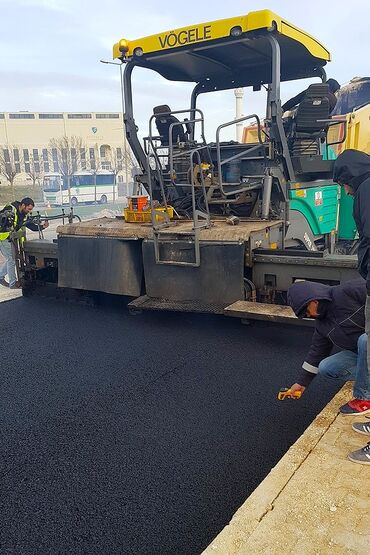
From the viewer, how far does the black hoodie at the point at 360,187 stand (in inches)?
92.7

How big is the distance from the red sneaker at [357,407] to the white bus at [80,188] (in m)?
26.3

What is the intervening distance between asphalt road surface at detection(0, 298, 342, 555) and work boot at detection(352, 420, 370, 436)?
0.49 metres

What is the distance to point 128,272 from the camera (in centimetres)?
496

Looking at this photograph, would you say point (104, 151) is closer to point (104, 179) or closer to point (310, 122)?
point (104, 179)

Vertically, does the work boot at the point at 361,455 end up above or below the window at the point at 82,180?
below

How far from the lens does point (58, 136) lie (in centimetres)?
5441

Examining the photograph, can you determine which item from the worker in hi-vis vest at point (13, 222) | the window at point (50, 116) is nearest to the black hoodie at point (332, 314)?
the worker in hi-vis vest at point (13, 222)

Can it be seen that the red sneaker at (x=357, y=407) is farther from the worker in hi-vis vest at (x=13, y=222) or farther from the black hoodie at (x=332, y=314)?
the worker in hi-vis vest at (x=13, y=222)

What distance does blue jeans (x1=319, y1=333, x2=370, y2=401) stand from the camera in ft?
8.87

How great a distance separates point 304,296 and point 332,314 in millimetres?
203

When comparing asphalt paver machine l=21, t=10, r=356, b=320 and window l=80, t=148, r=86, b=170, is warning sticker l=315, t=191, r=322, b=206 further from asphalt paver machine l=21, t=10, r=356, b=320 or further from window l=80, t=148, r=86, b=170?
window l=80, t=148, r=86, b=170

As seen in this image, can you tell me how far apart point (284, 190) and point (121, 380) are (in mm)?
2554

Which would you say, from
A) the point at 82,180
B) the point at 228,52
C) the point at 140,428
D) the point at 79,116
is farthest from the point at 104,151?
the point at 140,428

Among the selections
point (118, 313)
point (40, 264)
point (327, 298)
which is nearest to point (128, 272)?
point (118, 313)
